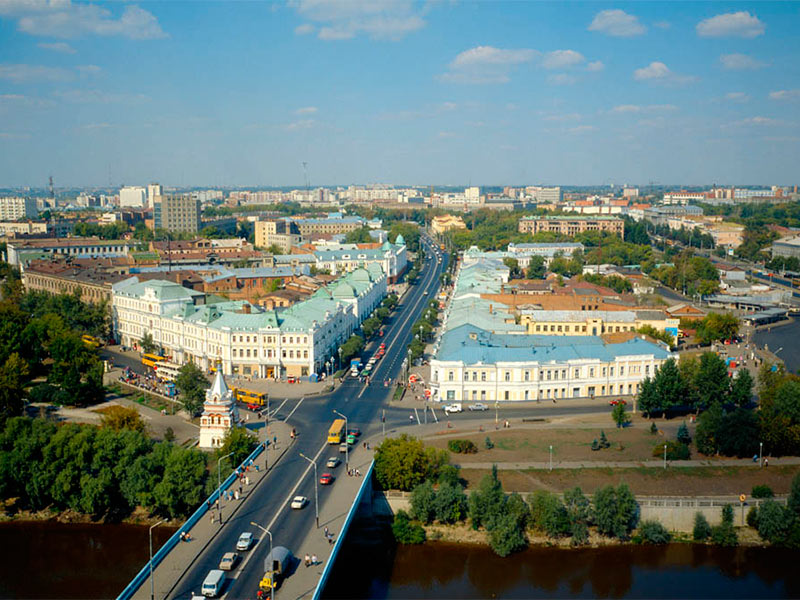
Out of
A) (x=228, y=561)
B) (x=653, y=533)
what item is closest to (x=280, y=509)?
(x=228, y=561)

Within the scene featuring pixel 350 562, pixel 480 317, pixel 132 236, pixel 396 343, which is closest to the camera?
pixel 350 562

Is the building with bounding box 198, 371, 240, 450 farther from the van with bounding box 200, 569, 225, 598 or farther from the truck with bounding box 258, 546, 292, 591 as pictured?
the van with bounding box 200, 569, 225, 598

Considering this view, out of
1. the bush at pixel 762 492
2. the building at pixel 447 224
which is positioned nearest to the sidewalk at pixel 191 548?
the bush at pixel 762 492

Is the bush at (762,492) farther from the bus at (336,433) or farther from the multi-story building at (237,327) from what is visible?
the multi-story building at (237,327)

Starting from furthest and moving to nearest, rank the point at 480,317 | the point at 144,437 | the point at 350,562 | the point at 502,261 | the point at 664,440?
the point at 502,261 < the point at 480,317 < the point at 664,440 < the point at 144,437 < the point at 350,562

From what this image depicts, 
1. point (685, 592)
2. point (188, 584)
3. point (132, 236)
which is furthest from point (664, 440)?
point (132, 236)

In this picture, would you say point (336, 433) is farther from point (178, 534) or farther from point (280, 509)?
point (178, 534)

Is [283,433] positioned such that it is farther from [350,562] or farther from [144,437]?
[350,562]

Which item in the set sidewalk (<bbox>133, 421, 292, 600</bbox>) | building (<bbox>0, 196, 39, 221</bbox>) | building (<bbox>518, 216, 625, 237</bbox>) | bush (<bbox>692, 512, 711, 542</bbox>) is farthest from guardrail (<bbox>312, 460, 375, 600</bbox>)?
building (<bbox>0, 196, 39, 221</bbox>)
